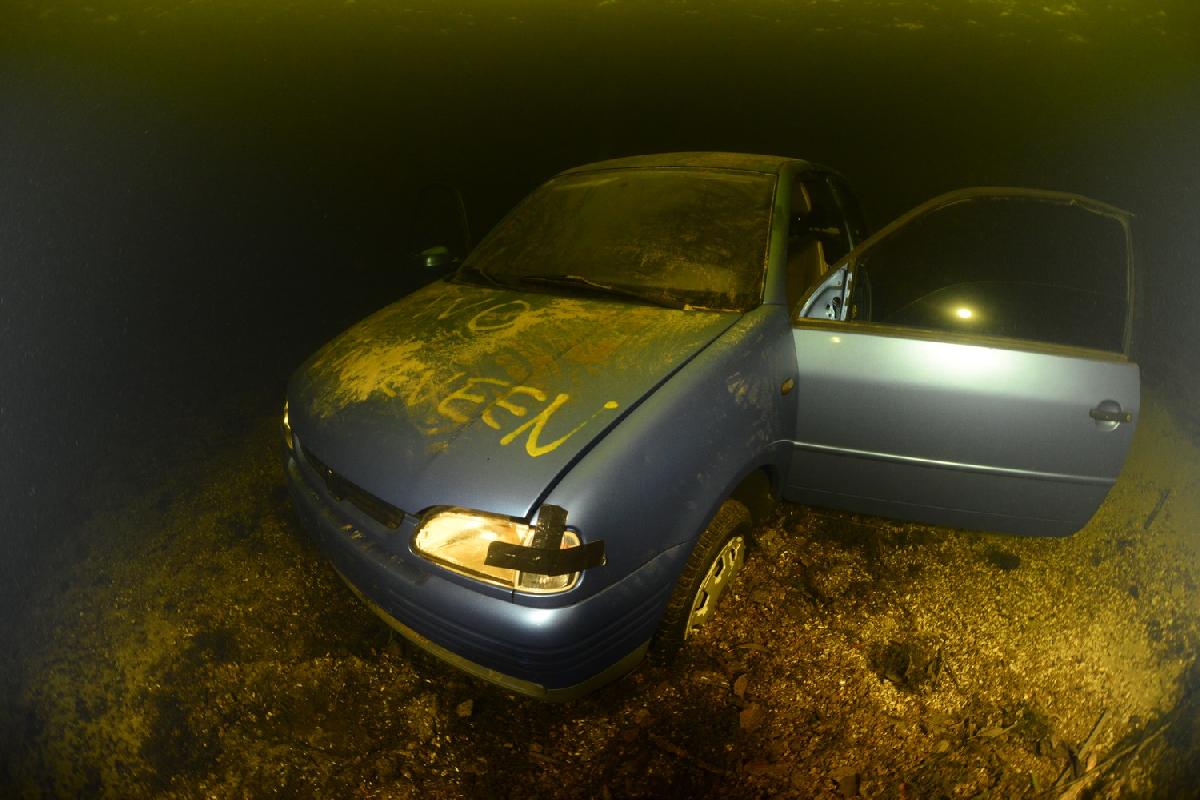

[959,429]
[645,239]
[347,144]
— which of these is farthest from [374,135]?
[959,429]

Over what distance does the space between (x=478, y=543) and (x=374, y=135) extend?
25.3ft

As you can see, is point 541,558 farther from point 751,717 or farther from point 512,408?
point 751,717

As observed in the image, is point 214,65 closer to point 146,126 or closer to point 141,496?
point 146,126

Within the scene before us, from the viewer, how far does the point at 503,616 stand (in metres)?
1.70

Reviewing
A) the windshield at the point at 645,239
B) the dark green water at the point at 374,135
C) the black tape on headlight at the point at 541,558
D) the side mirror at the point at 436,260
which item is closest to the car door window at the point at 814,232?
the windshield at the point at 645,239

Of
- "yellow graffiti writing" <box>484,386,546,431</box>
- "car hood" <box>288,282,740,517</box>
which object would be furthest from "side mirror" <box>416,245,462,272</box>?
"yellow graffiti writing" <box>484,386,546,431</box>

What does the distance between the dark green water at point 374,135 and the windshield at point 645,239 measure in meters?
1.37

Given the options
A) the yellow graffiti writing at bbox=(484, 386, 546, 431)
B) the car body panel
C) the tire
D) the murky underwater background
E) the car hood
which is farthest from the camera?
the murky underwater background

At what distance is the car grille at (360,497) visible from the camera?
1.85 metres

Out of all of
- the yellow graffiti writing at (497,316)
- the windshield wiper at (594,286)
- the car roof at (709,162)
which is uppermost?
the car roof at (709,162)

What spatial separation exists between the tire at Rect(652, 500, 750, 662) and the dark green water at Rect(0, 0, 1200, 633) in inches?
64.6

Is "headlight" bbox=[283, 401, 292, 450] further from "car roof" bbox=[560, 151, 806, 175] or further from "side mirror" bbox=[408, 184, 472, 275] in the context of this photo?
"side mirror" bbox=[408, 184, 472, 275]

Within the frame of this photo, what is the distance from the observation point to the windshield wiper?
2.39 metres

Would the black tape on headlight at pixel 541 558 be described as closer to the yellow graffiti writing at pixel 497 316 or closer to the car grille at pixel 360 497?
the car grille at pixel 360 497
